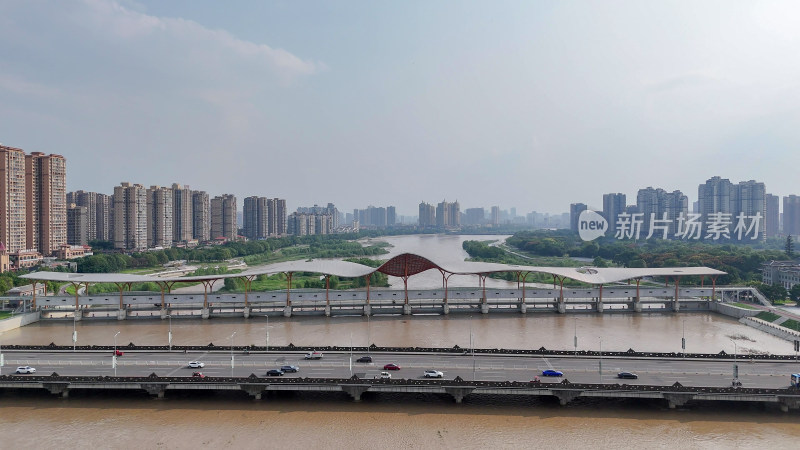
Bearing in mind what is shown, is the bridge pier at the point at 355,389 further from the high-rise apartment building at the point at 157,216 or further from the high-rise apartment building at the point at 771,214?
the high-rise apartment building at the point at 771,214

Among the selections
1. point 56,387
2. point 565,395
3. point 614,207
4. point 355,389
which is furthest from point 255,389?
point 614,207

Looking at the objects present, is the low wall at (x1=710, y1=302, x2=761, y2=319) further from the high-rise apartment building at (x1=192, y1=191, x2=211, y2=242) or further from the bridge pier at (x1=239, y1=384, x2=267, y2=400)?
the high-rise apartment building at (x1=192, y1=191, x2=211, y2=242)

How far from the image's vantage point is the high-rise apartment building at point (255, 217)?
114750mm

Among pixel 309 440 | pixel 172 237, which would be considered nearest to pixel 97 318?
pixel 309 440

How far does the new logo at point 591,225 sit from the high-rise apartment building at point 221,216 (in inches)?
2947

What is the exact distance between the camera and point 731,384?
48.1 feet

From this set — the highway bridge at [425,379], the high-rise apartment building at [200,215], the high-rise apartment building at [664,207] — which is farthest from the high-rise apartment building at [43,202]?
the high-rise apartment building at [664,207]

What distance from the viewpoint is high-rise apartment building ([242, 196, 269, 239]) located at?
11475 cm

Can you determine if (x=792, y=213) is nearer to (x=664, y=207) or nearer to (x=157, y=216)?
(x=664, y=207)

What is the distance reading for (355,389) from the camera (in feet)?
48.4

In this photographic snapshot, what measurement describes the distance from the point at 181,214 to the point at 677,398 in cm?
8730

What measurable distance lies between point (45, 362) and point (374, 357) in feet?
40.5

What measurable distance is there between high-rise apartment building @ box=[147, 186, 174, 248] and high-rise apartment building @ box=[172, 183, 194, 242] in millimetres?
6487

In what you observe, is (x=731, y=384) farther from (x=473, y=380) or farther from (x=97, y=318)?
(x=97, y=318)
